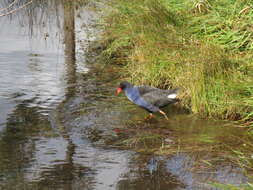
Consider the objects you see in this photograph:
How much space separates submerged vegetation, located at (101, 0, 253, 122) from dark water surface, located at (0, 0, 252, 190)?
1.26 feet

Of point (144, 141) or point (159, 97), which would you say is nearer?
point (144, 141)

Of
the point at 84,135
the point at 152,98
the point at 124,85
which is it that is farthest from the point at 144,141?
the point at 124,85

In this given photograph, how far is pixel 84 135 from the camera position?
7000 millimetres

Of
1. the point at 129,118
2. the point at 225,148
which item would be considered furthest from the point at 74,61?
the point at 225,148

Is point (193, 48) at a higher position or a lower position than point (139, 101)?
higher

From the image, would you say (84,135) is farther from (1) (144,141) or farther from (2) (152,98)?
(2) (152,98)

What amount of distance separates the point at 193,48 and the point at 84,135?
2357 mm

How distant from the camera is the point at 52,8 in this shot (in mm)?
14938

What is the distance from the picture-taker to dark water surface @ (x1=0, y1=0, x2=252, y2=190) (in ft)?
18.5

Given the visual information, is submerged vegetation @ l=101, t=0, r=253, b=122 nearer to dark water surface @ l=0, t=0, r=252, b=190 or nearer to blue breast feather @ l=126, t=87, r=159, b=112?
dark water surface @ l=0, t=0, r=252, b=190

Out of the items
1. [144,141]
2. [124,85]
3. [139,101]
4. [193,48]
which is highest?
[193,48]

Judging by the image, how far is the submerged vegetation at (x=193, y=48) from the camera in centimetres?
779

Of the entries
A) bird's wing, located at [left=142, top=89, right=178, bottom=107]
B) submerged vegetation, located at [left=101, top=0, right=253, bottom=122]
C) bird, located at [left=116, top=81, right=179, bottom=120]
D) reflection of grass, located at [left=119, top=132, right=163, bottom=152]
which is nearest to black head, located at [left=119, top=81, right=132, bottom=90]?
bird, located at [left=116, top=81, right=179, bottom=120]

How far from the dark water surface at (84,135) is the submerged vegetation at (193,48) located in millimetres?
385
